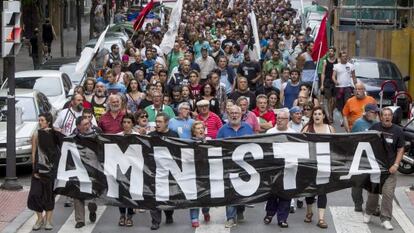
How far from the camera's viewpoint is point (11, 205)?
571 inches

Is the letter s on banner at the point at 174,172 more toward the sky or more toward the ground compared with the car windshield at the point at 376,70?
more toward the ground

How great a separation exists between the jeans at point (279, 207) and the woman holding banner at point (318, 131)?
0.31 metres

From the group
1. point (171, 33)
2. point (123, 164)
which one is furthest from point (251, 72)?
point (123, 164)

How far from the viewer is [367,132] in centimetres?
1318

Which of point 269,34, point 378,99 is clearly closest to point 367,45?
point 269,34

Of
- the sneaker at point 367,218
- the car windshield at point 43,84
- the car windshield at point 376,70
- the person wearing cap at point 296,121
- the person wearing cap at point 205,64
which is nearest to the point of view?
the sneaker at point 367,218

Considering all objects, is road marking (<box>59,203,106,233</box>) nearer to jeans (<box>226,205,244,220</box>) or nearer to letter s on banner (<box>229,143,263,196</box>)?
jeans (<box>226,205,244,220</box>)

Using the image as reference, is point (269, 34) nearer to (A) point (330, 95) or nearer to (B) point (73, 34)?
(A) point (330, 95)

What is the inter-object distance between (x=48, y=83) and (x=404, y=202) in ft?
31.8

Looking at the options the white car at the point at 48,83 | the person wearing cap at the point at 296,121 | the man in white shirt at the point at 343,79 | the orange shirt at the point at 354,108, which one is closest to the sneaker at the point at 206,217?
the person wearing cap at the point at 296,121

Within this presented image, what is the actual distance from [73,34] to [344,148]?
44.2 m

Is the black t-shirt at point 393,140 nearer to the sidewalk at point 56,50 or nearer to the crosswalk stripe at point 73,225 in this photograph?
the crosswalk stripe at point 73,225

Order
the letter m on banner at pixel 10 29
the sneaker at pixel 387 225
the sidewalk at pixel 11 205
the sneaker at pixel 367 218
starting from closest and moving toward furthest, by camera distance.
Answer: the sneaker at pixel 387 225, the sneaker at pixel 367 218, the sidewalk at pixel 11 205, the letter m on banner at pixel 10 29

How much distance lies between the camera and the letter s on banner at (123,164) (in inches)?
517
